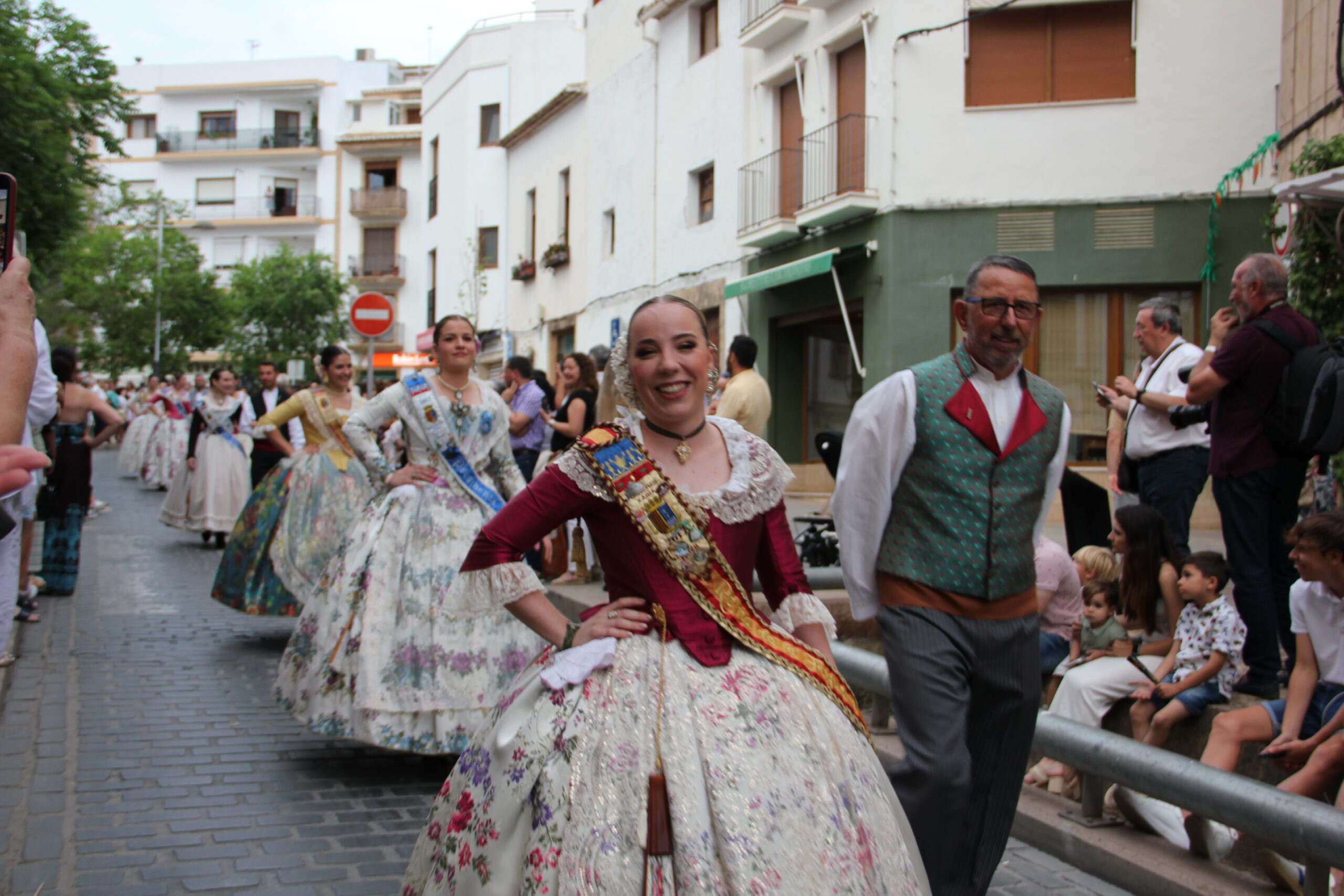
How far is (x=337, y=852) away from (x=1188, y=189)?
564 inches

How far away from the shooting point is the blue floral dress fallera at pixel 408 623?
5.38 metres

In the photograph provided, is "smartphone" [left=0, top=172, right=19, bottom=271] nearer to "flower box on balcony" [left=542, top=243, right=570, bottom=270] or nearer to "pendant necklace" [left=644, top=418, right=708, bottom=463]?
"pendant necklace" [left=644, top=418, right=708, bottom=463]

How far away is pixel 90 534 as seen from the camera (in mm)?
15336

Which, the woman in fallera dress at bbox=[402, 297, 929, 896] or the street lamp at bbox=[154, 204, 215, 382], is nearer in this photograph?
the woman in fallera dress at bbox=[402, 297, 929, 896]

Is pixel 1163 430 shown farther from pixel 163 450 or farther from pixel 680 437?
pixel 163 450

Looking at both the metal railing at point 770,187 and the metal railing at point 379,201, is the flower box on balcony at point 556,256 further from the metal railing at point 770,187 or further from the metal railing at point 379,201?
the metal railing at point 379,201

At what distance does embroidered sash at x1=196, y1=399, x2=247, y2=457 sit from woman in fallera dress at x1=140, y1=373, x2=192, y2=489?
701 centimetres

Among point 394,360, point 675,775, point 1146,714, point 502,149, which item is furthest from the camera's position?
point 394,360

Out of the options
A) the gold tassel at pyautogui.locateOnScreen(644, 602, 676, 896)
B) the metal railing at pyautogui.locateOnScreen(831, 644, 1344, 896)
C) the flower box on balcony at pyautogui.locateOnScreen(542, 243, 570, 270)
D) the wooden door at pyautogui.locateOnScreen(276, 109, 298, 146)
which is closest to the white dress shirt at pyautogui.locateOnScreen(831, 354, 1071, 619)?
the metal railing at pyautogui.locateOnScreen(831, 644, 1344, 896)

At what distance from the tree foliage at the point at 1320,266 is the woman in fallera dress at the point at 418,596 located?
7213 millimetres

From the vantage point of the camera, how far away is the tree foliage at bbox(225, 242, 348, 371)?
154ft

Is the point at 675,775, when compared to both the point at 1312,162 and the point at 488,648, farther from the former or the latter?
the point at 1312,162

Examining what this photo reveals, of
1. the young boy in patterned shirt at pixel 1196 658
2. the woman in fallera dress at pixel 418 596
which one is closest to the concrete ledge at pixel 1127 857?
the young boy in patterned shirt at pixel 1196 658

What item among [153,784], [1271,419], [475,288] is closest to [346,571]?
[153,784]
